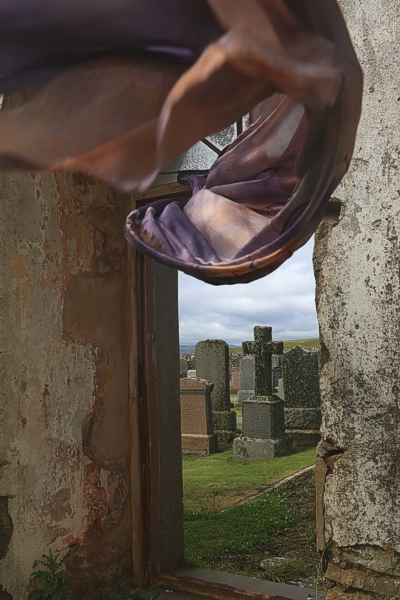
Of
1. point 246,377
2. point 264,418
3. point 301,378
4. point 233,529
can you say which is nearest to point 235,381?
point 246,377

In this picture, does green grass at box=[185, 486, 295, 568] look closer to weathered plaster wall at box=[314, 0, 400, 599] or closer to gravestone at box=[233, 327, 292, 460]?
weathered plaster wall at box=[314, 0, 400, 599]

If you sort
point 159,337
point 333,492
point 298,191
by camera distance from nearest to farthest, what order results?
1. point 298,191
2. point 333,492
3. point 159,337

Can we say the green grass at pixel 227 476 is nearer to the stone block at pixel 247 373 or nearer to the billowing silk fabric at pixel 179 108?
the billowing silk fabric at pixel 179 108

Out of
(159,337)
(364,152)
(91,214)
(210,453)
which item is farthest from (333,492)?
(210,453)

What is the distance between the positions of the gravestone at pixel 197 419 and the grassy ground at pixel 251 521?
1.17 m

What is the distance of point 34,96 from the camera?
2.67 ft

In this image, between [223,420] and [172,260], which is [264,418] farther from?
[172,260]

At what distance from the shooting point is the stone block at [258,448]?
8.50 meters

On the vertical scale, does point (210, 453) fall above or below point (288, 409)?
below

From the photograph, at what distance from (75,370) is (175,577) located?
1394 mm

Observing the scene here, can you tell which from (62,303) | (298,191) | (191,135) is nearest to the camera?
(191,135)

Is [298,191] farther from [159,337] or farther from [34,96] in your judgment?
[159,337]

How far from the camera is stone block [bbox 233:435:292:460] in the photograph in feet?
27.9

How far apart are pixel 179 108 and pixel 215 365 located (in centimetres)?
1046
